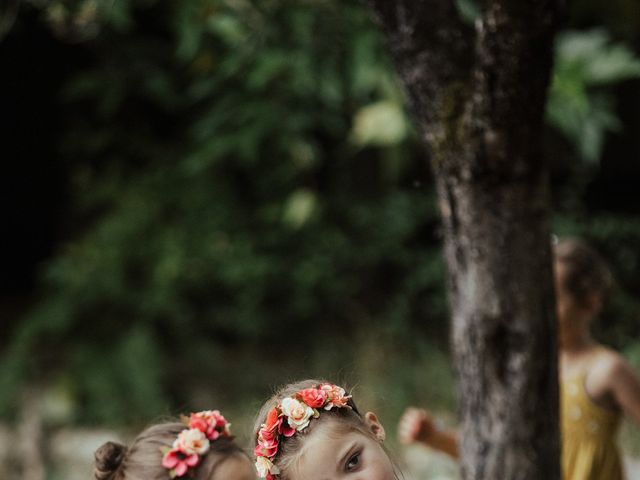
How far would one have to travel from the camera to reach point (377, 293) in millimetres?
6637

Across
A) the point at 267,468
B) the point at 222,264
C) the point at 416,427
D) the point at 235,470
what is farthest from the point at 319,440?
the point at 222,264

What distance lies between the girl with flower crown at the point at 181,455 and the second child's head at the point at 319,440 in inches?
Result: 5.0

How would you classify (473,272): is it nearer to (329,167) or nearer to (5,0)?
(5,0)

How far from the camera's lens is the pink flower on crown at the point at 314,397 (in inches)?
87.2

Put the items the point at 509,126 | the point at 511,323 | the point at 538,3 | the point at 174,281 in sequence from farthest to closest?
the point at 174,281, the point at 511,323, the point at 509,126, the point at 538,3

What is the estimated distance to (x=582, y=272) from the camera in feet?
10.9

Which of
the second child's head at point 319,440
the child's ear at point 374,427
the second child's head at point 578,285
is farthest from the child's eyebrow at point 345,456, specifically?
the second child's head at point 578,285

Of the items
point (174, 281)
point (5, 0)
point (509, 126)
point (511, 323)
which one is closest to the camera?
point (509, 126)

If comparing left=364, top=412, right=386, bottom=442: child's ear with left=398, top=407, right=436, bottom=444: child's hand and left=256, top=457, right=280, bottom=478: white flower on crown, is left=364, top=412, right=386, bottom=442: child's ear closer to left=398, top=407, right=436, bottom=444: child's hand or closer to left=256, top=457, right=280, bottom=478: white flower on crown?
left=256, top=457, right=280, bottom=478: white flower on crown

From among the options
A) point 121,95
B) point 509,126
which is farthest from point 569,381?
point 121,95

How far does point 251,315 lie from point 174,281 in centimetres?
59

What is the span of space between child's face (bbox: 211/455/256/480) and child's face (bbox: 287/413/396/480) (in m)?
0.22

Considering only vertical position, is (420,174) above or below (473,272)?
above

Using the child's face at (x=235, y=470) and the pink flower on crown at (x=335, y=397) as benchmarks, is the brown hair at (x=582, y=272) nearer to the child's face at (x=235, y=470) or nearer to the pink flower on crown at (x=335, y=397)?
the pink flower on crown at (x=335, y=397)
